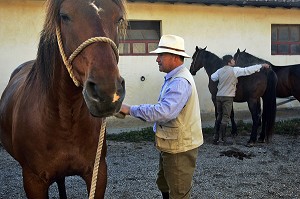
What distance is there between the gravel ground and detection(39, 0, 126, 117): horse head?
272cm

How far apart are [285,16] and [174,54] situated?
8.39 metres

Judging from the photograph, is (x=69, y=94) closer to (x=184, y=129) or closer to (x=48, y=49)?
(x=48, y=49)

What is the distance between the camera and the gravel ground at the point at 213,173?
14.7 feet

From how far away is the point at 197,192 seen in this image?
4.48m

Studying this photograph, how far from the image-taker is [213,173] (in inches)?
209

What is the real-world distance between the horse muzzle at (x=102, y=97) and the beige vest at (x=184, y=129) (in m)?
1.05

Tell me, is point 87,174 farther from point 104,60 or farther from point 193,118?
point 104,60

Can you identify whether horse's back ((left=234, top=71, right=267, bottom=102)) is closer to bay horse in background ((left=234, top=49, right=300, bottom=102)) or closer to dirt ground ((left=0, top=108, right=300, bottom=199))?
bay horse in background ((left=234, top=49, right=300, bottom=102))

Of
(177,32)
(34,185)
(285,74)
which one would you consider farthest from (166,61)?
(285,74)

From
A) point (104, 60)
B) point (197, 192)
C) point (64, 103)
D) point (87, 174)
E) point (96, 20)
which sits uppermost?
point (96, 20)

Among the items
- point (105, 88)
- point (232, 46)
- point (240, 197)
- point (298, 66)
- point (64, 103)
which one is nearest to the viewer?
point (105, 88)

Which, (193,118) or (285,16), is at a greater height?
(285,16)

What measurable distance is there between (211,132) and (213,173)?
3257 millimetres

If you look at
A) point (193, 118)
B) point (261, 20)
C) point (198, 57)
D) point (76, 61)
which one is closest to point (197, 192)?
point (193, 118)
